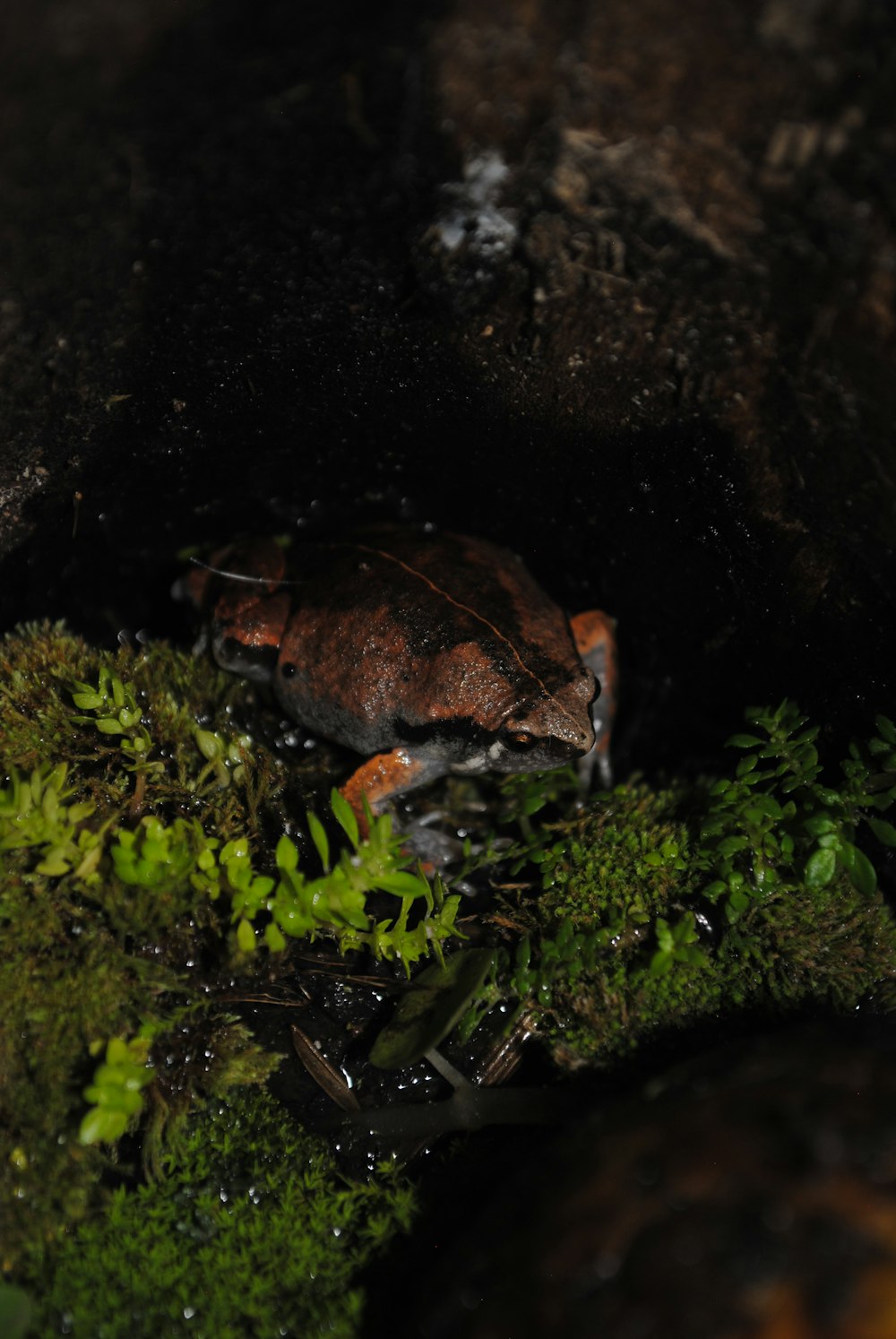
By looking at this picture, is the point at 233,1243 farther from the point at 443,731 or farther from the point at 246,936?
the point at 443,731

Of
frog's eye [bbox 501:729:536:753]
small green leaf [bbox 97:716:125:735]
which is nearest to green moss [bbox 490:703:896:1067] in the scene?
frog's eye [bbox 501:729:536:753]

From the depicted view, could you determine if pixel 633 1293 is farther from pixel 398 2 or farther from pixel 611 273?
pixel 398 2

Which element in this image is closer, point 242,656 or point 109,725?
point 109,725

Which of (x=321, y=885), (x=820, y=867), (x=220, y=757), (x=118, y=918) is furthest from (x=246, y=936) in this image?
(x=820, y=867)

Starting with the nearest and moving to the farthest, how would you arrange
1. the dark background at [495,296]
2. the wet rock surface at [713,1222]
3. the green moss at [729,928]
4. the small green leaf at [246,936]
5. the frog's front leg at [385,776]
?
the wet rock surface at [713,1222] < the dark background at [495,296] < the small green leaf at [246,936] < the green moss at [729,928] < the frog's front leg at [385,776]

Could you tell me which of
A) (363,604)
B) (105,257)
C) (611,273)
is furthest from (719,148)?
(363,604)

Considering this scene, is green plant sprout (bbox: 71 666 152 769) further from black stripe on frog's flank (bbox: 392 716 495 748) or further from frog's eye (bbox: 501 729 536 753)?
frog's eye (bbox: 501 729 536 753)

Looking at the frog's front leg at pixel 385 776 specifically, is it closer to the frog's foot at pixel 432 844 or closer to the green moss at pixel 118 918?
the frog's foot at pixel 432 844

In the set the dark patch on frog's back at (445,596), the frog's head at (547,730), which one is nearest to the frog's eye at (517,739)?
the frog's head at (547,730)
